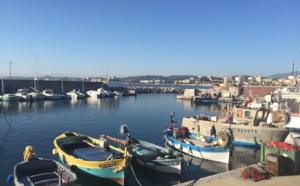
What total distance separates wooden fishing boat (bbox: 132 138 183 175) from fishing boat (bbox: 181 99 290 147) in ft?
21.3

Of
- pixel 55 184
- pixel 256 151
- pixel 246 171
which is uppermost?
pixel 246 171

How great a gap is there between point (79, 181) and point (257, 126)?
19.6 metres

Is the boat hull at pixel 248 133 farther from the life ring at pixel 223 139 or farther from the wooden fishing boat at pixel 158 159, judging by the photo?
the wooden fishing boat at pixel 158 159

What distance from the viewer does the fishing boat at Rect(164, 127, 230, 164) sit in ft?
70.0

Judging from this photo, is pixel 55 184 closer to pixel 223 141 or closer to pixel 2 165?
pixel 2 165

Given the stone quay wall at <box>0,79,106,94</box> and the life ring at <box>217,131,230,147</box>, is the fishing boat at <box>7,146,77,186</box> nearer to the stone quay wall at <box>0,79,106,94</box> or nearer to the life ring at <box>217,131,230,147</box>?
the life ring at <box>217,131,230,147</box>

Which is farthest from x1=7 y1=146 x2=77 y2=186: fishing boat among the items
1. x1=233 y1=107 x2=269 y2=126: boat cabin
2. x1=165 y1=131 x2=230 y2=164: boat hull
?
x1=233 y1=107 x2=269 y2=126: boat cabin

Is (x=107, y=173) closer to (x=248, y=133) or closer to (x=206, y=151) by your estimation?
(x=206, y=151)

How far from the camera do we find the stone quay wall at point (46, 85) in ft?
306

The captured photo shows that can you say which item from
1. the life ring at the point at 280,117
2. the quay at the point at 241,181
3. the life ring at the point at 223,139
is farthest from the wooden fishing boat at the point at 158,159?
the life ring at the point at 280,117

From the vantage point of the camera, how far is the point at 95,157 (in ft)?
59.8

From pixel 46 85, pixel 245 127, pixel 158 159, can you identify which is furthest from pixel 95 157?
pixel 46 85

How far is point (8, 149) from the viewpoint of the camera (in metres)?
25.2

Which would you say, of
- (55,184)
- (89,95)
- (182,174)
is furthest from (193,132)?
(89,95)
